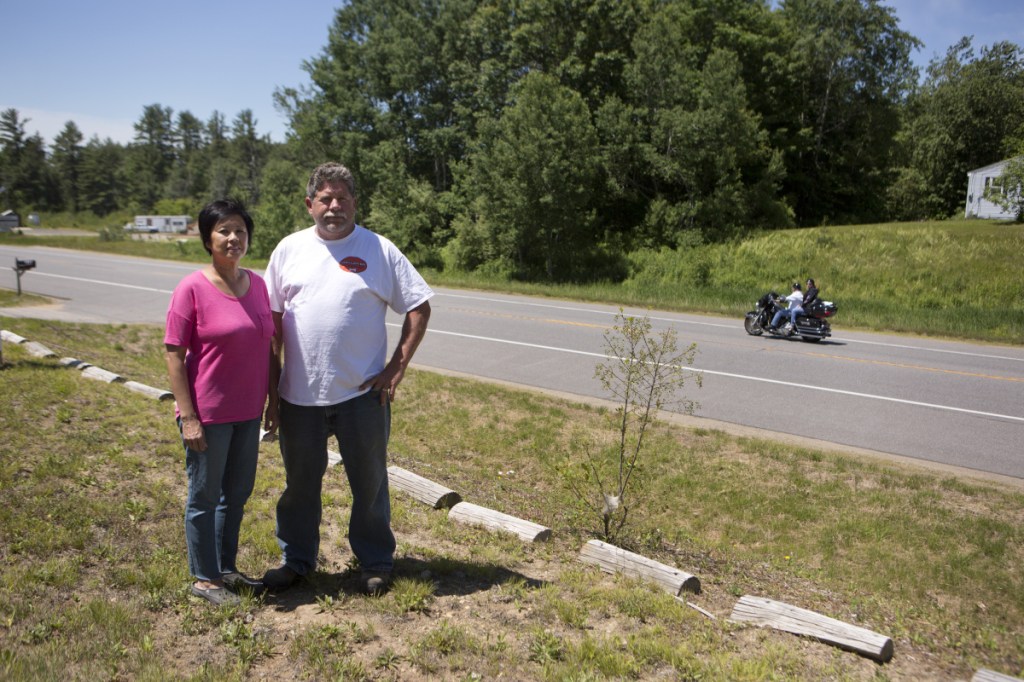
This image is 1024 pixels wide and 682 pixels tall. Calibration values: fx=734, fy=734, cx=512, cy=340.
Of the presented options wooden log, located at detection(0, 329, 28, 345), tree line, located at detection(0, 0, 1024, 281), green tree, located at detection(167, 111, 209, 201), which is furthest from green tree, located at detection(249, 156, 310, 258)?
green tree, located at detection(167, 111, 209, 201)

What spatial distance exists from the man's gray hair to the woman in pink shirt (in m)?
0.41

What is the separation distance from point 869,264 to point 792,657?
79.0ft

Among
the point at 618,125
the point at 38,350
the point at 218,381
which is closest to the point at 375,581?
the point at 218,381

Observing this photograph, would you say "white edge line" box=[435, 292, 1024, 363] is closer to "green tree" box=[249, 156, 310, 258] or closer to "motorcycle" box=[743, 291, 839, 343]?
"motorcycle" box=[743, 291, 839, 343]

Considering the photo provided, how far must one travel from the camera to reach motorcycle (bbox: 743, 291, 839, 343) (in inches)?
625

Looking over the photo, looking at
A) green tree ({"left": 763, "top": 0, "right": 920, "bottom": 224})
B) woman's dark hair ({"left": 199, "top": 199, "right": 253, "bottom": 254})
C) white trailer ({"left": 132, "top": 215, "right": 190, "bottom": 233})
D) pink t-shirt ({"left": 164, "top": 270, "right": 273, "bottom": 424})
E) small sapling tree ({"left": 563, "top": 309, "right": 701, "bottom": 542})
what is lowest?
small sapling tree ({"left": 563, "top": 309, "right": 701, "bottom": 542})

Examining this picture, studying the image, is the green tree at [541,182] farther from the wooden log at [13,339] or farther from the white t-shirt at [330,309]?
the white t-shirt at [330,309]

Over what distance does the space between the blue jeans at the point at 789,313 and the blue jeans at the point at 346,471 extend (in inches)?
541

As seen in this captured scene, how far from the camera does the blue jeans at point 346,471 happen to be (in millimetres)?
3857

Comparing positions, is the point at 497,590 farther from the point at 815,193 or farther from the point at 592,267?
the point at 815,193

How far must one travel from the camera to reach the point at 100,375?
858cm

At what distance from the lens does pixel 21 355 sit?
29.6 ft

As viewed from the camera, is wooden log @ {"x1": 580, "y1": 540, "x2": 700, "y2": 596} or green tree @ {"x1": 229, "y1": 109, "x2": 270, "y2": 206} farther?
green tree @ {"x1": 229, "y1": 109, "x2": 270, "y2": 206}

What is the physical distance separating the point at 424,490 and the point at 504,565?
4.50 feet
